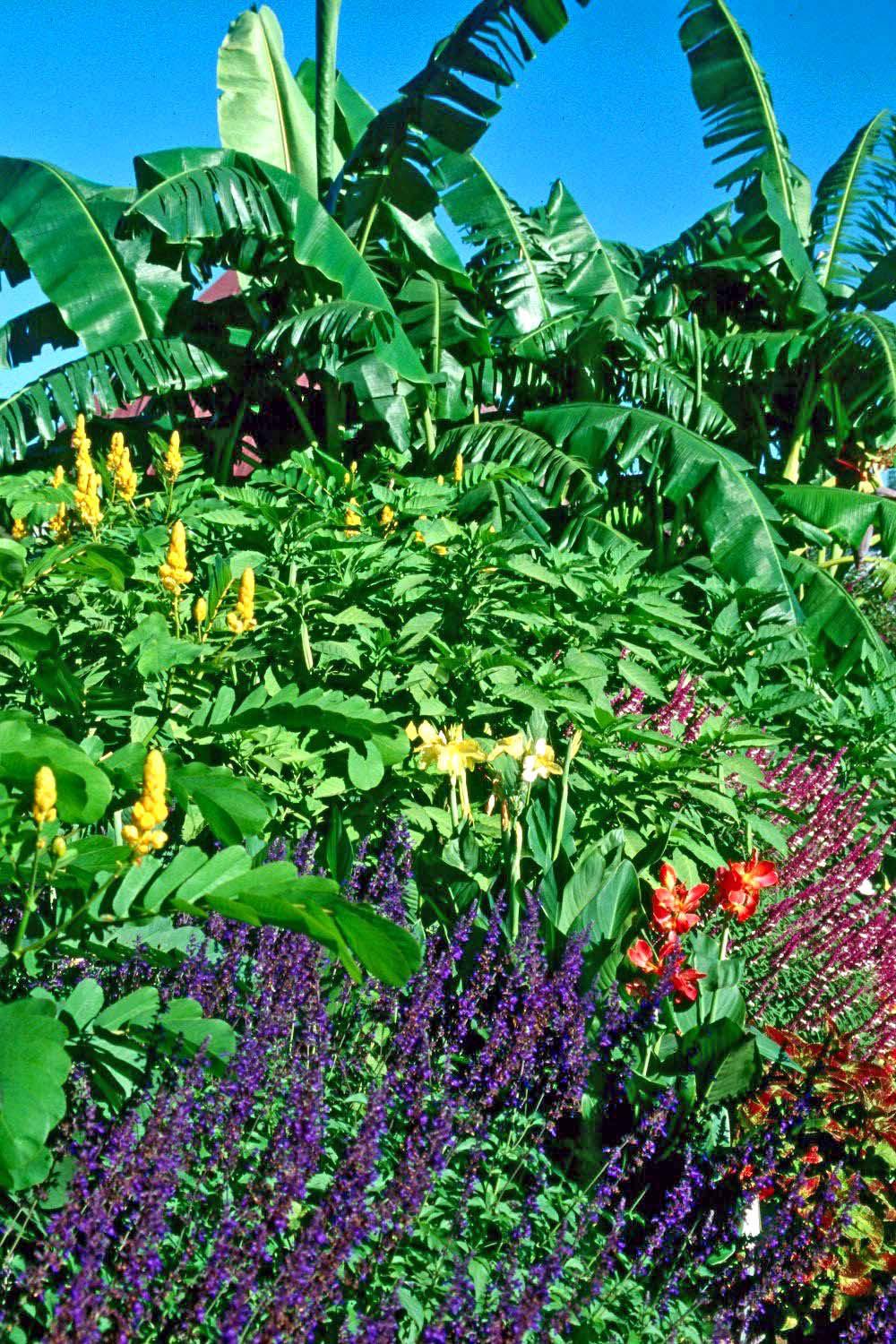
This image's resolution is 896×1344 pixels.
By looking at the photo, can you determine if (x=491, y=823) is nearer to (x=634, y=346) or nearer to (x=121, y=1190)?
(x=121, y=1190)

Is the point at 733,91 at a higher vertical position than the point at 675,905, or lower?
higher

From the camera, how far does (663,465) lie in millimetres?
7133

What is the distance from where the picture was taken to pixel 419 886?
316 centimetres

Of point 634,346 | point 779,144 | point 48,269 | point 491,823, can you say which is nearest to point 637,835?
point 491,823

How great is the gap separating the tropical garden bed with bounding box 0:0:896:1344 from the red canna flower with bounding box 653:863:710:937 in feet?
0.06

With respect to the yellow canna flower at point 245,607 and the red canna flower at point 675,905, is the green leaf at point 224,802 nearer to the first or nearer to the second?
the yellow canna flower at point 245,607

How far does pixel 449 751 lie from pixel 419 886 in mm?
419

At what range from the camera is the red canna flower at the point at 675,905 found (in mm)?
2775

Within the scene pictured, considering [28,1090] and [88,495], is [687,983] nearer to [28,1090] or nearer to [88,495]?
[28,1090]

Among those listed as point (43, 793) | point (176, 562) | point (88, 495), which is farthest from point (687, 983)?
point (88, 495)

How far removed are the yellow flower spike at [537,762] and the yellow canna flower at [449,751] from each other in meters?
0.16

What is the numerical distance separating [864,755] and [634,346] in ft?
13.2

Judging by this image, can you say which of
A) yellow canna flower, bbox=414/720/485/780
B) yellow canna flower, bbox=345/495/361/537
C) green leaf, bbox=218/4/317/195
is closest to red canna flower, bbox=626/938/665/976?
yellow canna flower, bbox=414/720/485/780

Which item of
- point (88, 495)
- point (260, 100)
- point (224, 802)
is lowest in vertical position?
point (224, 802)
